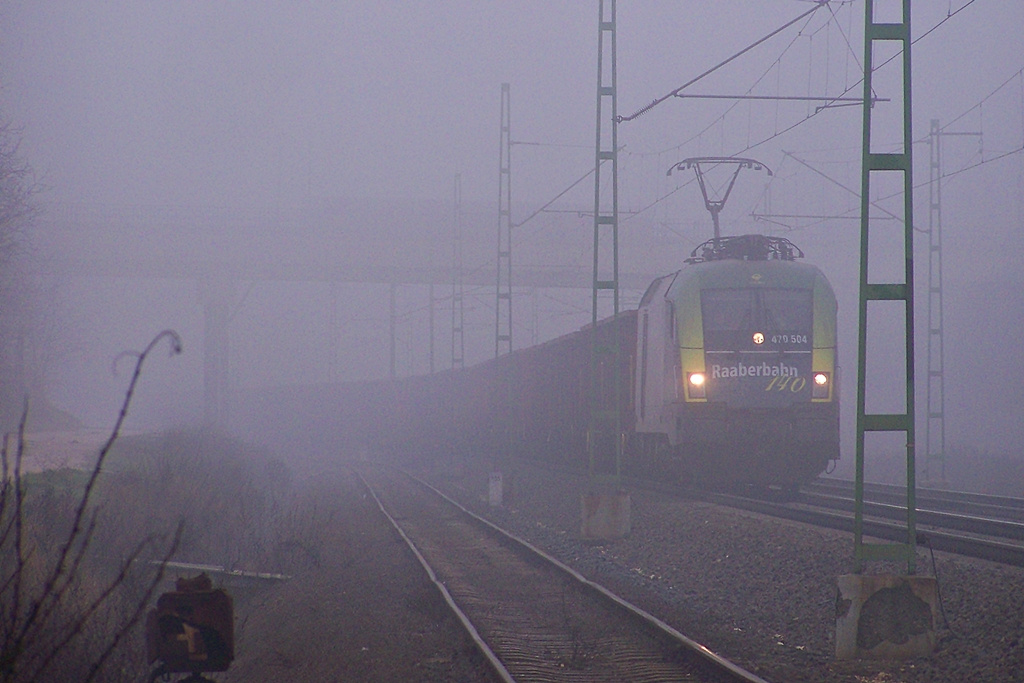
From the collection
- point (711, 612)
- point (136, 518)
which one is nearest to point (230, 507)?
point (136, 518)

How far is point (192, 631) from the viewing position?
3955 mm

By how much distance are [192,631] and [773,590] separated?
26.1 feet

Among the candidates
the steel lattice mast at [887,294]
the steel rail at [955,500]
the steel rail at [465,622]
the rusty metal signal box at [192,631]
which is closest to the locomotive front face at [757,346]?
the steel rail at [955,500]

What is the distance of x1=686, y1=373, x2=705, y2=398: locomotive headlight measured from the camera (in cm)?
1639

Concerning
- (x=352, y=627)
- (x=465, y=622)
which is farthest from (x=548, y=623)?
(x=352, y=627)

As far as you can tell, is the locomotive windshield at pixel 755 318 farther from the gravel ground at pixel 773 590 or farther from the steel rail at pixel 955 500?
the steel rail at pixel 955 500

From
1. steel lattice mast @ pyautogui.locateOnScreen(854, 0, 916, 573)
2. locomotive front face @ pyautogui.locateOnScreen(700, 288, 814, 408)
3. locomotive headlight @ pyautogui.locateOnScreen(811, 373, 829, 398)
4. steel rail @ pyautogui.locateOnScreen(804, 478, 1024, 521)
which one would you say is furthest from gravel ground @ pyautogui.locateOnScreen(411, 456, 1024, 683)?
steel rail @ pyautogui.locateOnScreen(804, 478, 1024, 521)

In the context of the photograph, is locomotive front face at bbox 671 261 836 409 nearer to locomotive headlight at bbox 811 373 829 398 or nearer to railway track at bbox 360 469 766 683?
locomotive headlight at bbox 811 373 829 398

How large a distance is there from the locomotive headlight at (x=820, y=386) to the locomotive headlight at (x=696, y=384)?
179cm

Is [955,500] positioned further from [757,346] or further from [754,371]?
[757,346]

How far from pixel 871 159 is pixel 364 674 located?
19.1 ft

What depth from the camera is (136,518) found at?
648 inches

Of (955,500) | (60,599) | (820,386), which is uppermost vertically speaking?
(820,386)

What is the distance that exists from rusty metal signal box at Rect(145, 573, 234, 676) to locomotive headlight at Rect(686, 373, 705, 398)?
1298cm
